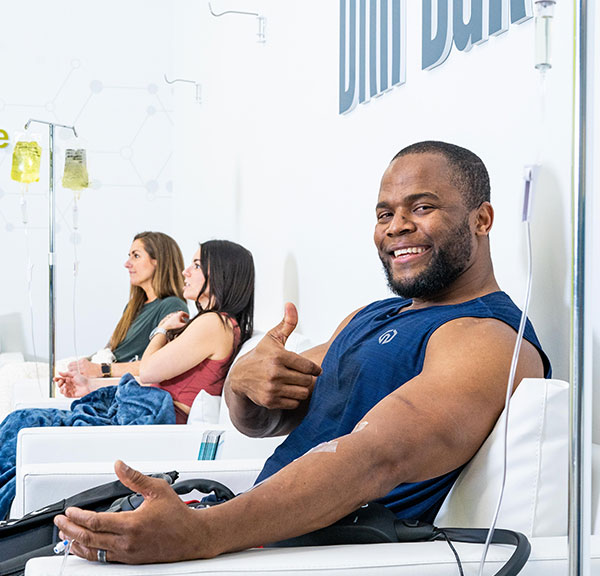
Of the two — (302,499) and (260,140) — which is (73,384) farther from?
(302,499)

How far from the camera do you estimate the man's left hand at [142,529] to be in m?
0.91

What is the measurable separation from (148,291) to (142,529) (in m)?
2.70

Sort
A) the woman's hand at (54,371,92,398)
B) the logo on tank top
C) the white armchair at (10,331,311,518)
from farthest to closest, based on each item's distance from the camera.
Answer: the woman's hand at (54,371,92,398) < the white armchair at (10,331,311,518) < the logo on tank top

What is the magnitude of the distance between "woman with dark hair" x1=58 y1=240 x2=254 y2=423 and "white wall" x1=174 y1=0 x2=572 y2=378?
226mm

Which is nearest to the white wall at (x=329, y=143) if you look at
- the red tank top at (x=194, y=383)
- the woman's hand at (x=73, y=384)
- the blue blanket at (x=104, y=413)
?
the red tank top at (x=194, y=383)

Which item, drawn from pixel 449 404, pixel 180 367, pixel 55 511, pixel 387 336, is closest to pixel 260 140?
pixel 180 367

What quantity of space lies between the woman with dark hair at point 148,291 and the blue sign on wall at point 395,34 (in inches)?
55.4

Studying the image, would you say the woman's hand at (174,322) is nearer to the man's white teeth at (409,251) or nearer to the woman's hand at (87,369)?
the woman's hand at (87,369)

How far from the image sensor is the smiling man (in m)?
0.94

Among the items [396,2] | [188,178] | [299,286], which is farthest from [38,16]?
[396,2]

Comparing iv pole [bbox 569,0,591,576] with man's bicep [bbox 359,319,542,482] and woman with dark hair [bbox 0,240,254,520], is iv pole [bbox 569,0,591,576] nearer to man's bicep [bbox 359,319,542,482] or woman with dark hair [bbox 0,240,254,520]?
man's bicep [bbox 359,319,542,482]

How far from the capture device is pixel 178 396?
8.18 ft

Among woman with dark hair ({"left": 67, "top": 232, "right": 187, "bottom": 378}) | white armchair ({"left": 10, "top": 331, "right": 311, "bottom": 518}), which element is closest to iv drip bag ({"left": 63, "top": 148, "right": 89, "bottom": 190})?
woman with dark hair ({"left": 67, "top": 232, "right": 187, "bottom": 378})

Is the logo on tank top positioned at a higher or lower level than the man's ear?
lower
